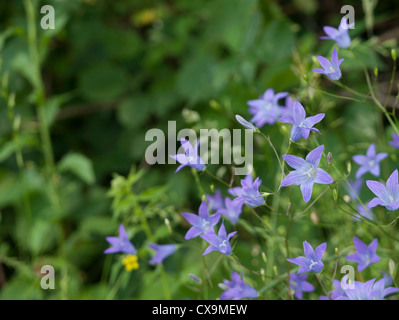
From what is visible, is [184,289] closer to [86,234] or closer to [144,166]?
[86,234]

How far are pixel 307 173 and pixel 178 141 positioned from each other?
133cm

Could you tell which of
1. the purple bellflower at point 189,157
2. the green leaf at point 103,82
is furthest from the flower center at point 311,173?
the green leaf at point 103,82

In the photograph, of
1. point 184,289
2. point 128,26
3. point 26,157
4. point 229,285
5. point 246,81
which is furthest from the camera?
point 128,26

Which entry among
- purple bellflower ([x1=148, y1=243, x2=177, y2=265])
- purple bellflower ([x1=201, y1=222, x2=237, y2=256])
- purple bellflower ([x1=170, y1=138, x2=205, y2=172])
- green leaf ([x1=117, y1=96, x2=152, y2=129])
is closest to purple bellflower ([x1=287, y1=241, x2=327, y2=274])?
purple bellflower ([x1=201, y1=222, x2=237, y2=256])

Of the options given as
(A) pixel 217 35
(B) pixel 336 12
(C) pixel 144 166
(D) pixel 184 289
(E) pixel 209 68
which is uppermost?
(B) pixel 336 12

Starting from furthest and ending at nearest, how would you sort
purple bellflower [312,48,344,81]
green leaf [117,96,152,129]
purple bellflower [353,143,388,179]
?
green leaf [117,96,152,129] < purple bellflower [353,143,388,179] < purple bellflower [312,48,344,81]

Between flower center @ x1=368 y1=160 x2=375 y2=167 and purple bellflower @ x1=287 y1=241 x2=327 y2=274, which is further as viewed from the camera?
flower center @ x1=368 y1=160 x2=375 y2=167

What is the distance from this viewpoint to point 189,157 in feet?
2.80

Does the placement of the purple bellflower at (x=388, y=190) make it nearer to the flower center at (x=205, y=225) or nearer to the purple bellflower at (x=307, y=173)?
the purple bellflower at (x=307, y=173)

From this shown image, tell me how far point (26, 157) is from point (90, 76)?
0.42 meters

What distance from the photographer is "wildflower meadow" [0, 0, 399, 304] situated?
1056 millimetres

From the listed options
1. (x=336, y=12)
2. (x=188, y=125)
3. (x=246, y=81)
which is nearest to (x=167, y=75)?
(x=188, y=125)

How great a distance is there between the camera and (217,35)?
6.31 ft

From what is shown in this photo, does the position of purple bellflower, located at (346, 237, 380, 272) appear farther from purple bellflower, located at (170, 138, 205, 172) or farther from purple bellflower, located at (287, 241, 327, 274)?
purple bellflower, located at (170, 138, 205, 172)
